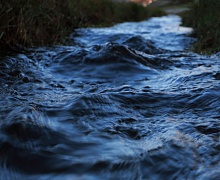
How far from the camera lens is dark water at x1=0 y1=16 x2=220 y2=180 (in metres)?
1.77

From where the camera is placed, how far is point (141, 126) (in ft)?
7.59

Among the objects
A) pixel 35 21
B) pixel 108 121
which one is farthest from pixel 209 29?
pixel 108 121

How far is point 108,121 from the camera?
2402mm

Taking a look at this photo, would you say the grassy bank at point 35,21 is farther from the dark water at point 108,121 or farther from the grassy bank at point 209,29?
the grassy bank at point 209,29

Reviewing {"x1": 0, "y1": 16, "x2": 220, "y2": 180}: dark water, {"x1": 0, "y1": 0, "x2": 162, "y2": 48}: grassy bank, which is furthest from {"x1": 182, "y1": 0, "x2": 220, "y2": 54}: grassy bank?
{"x1": 0, "y1": 0, "x2": 162, "y2": 48}: grassy bank

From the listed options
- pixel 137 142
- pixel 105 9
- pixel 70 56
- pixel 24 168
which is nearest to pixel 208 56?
pixel 70 56

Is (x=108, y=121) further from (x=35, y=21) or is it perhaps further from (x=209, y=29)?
(x=209, y=29)

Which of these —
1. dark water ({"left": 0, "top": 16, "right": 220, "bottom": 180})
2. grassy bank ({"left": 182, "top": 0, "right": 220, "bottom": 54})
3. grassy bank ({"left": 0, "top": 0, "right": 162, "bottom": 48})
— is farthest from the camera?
grassy bank ({"left": 182, "top": 0, "right": 220, "bottom": 54})

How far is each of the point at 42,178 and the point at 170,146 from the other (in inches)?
31.3

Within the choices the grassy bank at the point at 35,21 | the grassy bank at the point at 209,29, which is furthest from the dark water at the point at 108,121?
the grassy bank at the point at 209,29

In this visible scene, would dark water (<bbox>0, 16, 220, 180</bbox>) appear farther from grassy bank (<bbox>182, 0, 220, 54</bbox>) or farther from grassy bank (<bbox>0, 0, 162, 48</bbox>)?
grassy bank (<bbox>182, 0, 220, 54</bbox>)

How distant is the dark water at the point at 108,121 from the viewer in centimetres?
177

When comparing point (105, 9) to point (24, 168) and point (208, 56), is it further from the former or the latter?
point (24, 168)

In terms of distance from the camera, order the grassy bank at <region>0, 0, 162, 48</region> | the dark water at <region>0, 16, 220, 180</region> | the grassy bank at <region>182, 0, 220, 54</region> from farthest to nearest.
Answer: the grassy bank at <region>182, 0, 220, 54</region>
the grassy bank at <region>0, 0, 162, 48</region>
the dark water at <region>0, 16, 220, 180</region>
